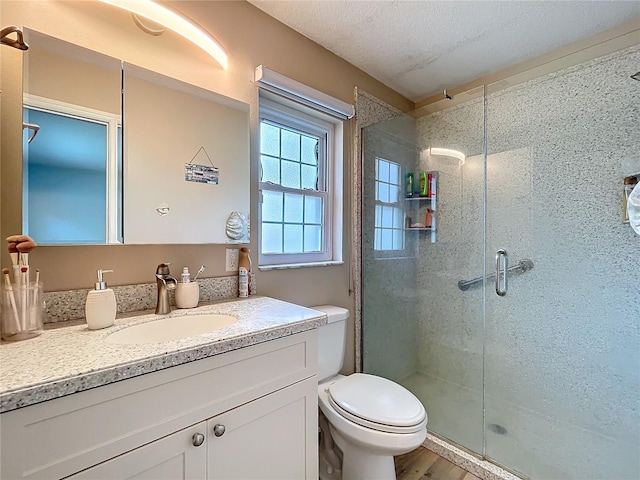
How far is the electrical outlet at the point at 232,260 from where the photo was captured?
1411mm

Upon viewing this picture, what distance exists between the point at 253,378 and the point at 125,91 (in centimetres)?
111

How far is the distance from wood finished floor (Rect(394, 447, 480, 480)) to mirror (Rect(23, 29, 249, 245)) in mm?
1478

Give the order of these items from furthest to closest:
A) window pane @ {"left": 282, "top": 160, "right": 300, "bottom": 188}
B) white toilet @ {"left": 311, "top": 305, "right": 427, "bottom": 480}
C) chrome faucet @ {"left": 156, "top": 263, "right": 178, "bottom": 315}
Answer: window pane @ {"left": 282, "top": 160, "right": 300, "bottom": 188}
white toilet @ {"left": 311, "top": 305, "right": 427, "bottom": 480}
chrome faucet @ {"left": 156, "top": 263, "right": 178, "bottom": 315}

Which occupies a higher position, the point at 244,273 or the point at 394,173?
the point at 394,173

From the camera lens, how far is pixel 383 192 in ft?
7.28

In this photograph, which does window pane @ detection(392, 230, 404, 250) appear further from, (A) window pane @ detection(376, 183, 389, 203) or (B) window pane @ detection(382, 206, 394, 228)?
(A) window pane @ detection(376, 183, 389, 203)

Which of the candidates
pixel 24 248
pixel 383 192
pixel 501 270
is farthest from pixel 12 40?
pixel 501 270

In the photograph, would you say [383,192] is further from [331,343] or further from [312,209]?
[331,343]

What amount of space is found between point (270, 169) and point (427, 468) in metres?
1.82

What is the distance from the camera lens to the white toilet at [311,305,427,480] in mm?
1196

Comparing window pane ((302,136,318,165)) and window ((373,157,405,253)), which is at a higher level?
window pane ((302,136,318,165))

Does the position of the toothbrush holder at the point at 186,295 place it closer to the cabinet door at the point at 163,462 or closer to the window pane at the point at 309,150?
the cabinet door at the point at 163,462

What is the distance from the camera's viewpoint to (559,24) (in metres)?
1.65

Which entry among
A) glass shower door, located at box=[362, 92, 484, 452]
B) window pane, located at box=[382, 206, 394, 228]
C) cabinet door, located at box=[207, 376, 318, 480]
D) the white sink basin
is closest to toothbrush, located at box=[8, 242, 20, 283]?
the white sink basin
